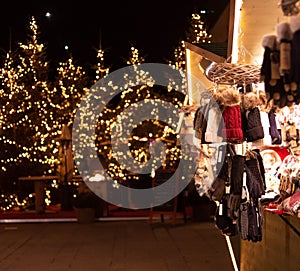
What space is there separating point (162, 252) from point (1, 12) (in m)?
13.9

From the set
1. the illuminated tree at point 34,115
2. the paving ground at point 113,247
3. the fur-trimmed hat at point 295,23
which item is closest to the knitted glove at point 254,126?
the fur-trimmed hat at point 295,23

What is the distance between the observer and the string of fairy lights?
1731 cm

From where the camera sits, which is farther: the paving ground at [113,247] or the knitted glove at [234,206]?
the paving ground at [113,247]

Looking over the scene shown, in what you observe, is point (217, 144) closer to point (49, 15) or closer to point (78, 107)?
point (78, 107)

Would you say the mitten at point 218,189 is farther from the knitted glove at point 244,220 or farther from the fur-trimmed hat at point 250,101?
the fur-trimmed hat at point 250,101

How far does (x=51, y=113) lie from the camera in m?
18.5

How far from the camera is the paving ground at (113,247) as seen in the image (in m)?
8.25

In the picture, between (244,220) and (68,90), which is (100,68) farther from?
(244,220)

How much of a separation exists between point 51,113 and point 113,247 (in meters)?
9.42

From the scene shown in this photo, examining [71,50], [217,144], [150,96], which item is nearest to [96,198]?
[150,96]

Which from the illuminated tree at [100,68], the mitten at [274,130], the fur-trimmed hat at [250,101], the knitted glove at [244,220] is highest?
the illuminated tree at [100,68]

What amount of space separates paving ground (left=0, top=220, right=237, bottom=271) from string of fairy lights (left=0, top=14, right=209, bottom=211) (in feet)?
14.7

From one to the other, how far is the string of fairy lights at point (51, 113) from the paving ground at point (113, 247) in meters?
4.48

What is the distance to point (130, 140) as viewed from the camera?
60.4ft
